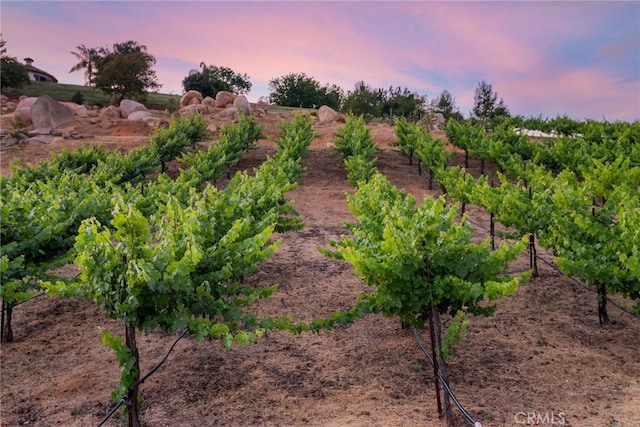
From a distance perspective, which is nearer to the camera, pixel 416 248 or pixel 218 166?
pixel 416 248

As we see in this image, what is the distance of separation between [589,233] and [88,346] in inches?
369

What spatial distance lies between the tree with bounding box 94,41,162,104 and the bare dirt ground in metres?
40.6

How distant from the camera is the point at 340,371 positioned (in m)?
8.31

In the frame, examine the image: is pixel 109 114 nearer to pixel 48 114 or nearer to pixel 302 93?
pixel 48 114

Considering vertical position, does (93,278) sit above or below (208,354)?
above

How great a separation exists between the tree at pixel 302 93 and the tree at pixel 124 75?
21.1 meters

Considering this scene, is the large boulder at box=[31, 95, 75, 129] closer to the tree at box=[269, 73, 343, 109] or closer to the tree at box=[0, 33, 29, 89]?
the tree at box=[0, 33, 29, 89]

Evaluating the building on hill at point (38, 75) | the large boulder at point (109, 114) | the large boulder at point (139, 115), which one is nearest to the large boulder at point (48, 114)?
the large boulder at point (109, 114)

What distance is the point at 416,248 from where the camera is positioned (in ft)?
20.6

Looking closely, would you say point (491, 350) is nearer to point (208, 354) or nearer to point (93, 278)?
point (208, 354)

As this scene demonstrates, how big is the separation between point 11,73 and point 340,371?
172 feet

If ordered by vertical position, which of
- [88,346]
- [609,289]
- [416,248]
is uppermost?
[416,248]

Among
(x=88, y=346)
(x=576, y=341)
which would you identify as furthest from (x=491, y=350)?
(x=88, y=346)

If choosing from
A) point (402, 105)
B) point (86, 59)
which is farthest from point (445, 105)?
point (86, 59)
